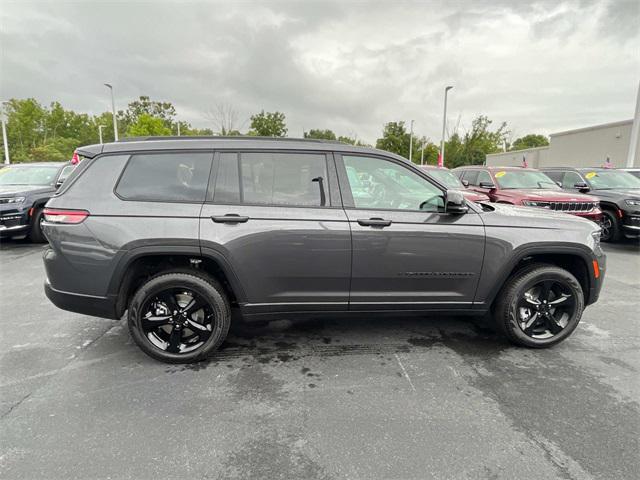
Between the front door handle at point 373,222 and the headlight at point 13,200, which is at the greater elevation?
the front door handle at point 373,222

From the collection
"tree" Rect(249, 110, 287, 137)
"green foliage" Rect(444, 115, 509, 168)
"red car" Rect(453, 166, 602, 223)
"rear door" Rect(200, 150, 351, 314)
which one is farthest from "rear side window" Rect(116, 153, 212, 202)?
"green foliage" Rect(444, 115, 509, 168)

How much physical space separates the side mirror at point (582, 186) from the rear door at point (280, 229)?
330 inches

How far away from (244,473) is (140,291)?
162 cm

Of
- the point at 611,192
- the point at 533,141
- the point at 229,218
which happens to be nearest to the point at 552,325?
the point at 229,218

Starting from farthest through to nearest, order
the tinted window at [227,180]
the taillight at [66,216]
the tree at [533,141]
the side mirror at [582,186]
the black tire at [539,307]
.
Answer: the tree at [533,141]
the side mirror at [582,186]
the black tire at [539,307]
the tinted window at [227,180]
the taillight at [66,216]

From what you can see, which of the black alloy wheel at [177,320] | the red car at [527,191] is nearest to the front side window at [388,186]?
the black alloy wheel at [177,320]

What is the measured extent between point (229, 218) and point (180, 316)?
935 mm

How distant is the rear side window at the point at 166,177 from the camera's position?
281 centimetres

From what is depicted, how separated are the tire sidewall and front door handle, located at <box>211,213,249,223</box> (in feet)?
7.99

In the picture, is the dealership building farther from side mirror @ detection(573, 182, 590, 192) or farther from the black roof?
the black roof

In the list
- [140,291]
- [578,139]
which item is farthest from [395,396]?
[578,139]

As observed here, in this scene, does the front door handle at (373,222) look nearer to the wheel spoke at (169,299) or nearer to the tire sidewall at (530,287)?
the tire sidewall at (530,287)

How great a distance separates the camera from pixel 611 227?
798 centimetres

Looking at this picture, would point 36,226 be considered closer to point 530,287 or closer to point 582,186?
point 530,287
